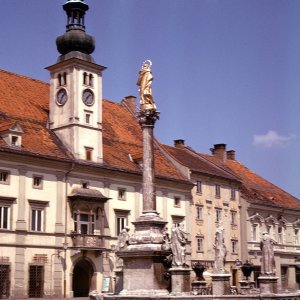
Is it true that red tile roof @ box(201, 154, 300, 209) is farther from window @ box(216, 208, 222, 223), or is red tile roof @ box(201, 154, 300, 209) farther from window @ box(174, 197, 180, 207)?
window @ box(174, 197, 180, 207)

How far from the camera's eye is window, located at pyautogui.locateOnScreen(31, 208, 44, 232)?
38.5m

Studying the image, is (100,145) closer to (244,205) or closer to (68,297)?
(68,297)

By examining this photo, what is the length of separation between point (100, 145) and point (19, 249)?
9.73 m

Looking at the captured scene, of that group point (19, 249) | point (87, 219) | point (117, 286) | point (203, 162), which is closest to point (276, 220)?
point (203, 162)

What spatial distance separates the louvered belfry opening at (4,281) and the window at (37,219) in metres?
2.84

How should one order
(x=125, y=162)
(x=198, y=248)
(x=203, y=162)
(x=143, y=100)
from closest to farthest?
(x=143, y=100) < (x=125, y=162) < (x=198, y=248) < (x=203, y=162)

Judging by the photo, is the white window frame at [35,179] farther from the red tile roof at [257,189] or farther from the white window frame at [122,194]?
the red tile roof at [257,189]

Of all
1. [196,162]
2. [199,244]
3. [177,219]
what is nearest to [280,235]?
[199,244]

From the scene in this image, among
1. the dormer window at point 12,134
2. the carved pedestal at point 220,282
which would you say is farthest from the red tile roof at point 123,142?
the carved pedestal at point 220,282

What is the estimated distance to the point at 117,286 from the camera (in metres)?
27.5

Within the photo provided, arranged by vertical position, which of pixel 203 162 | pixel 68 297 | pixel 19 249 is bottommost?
pixel 68 297

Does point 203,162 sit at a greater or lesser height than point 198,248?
greater

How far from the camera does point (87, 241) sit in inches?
1601

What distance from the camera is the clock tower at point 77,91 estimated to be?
42844mm
